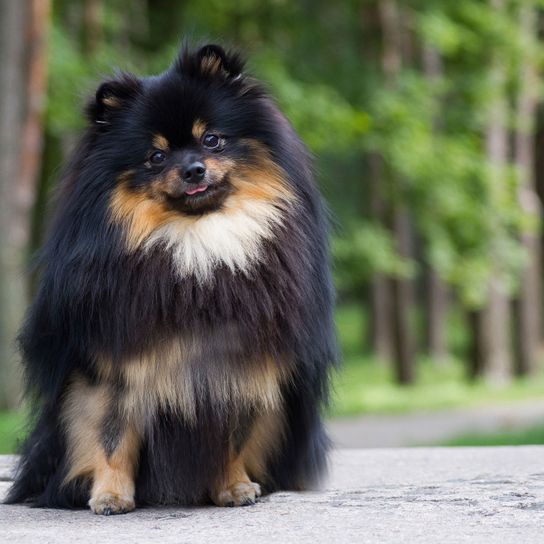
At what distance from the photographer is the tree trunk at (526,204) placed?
74.4ft

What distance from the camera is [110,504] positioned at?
484 centimetres

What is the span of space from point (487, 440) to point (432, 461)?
15.8 feet

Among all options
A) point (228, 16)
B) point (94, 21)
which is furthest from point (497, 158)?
point (94, 21)

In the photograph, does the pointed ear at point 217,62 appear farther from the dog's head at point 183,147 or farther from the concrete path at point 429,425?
the concrete path at point 429,425

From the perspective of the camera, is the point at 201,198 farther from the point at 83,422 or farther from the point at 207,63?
the point at 83,422

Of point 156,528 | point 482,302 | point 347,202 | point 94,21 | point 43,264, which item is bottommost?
point 156,528

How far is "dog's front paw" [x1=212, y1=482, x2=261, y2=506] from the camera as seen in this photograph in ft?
16.4

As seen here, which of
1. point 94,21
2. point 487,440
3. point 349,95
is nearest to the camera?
point 487,440

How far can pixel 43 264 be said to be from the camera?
4.98 metres

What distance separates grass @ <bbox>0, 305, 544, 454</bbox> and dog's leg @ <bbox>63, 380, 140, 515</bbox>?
649 centimetres

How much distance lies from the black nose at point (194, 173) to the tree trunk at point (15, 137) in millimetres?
9813

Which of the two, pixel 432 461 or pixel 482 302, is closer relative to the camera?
pixel 432 461

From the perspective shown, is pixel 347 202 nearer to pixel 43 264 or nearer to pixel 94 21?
pixel 94 21

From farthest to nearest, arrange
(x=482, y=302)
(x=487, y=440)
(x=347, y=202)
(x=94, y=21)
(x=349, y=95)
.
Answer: (x=347, y=202), (x=482, y=302), (x=349, y=95), (x=94, y=21), (x=487, y=440)
